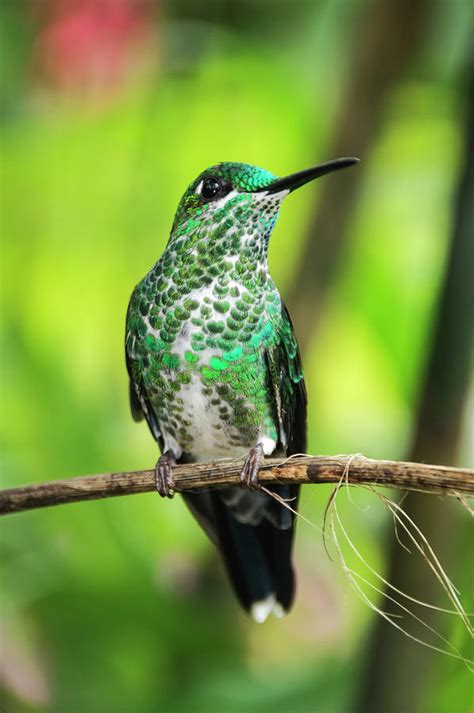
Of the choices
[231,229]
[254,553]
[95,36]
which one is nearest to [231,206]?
[231,229]

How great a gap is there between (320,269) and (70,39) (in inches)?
41.7

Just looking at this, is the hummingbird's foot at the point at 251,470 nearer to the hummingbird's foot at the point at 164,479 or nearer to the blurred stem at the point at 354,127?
the hummingbird's foot at the point at 164,479

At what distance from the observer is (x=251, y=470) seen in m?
1.46

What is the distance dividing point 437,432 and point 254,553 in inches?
19.6

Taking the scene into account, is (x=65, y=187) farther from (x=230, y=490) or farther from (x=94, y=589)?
(x=230, y=490)

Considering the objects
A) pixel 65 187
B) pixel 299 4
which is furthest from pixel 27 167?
pixel 299 4

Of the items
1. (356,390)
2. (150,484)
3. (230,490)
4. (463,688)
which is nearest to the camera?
(150,484)

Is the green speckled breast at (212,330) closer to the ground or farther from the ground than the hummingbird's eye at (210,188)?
closer to the ground

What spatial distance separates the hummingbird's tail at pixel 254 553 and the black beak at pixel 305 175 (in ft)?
2.16

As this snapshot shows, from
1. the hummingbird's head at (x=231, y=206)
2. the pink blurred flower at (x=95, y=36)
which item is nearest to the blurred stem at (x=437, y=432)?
the hummingbird's head at (x=231, y=206)

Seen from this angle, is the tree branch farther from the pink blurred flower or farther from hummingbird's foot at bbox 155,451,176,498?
the pink blurred flower

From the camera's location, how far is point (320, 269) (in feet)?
8.59

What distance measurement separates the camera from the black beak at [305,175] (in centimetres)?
114

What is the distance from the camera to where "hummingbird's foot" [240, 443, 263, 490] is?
1.40 meters
